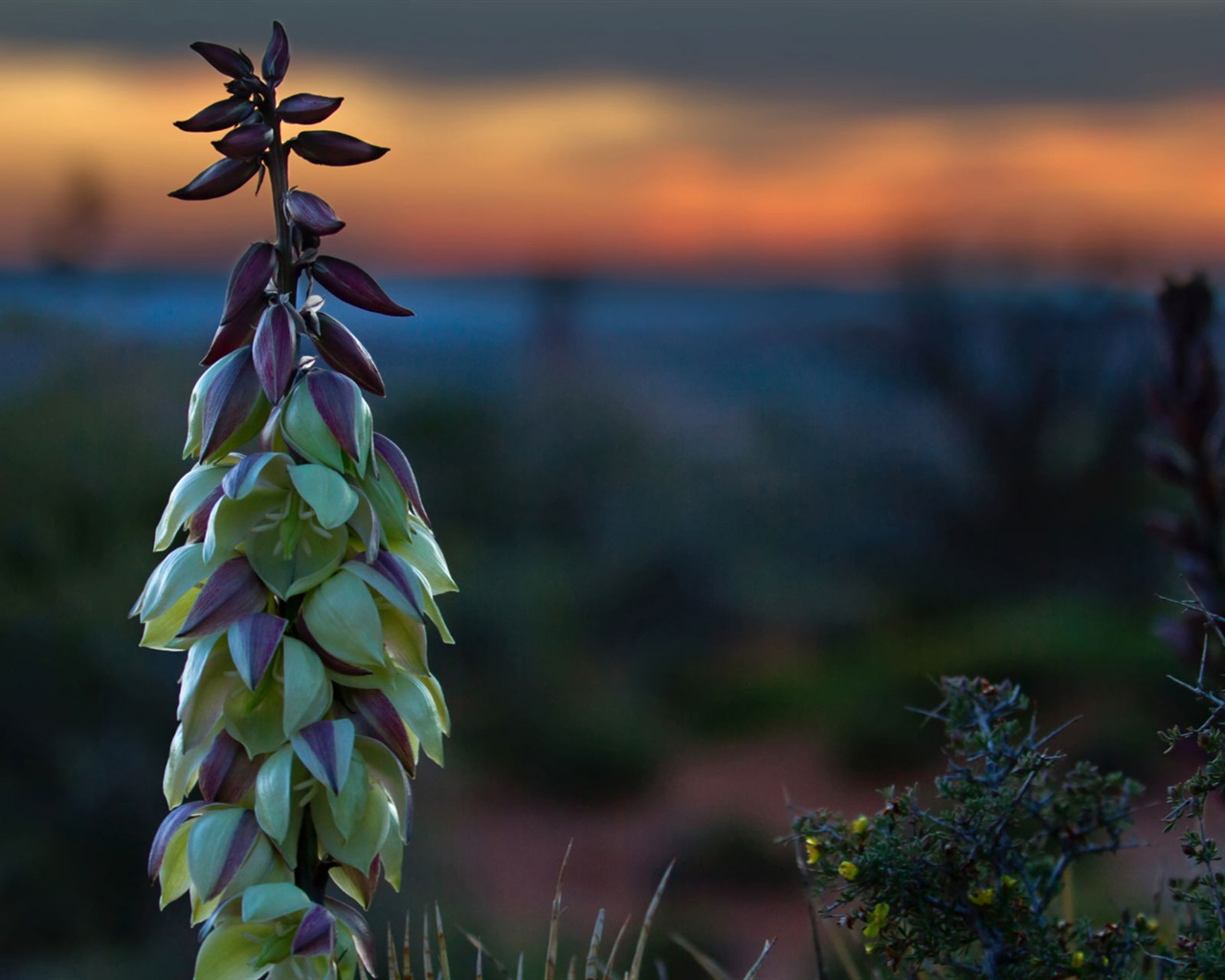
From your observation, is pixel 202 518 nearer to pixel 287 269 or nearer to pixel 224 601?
pixel 224 601

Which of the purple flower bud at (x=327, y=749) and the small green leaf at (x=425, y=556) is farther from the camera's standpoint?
the small green leaf at (x=425, y=556)

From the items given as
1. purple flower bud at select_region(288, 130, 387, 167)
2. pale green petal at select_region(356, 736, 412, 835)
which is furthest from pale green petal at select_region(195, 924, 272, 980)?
purple flower bud at select_region(288, 130, 387, 167)

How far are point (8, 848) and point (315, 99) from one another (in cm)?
451

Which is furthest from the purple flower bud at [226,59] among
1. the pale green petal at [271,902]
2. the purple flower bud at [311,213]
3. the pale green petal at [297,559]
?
the pale green petal at [271,902]

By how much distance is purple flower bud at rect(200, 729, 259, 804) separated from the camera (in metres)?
0.89

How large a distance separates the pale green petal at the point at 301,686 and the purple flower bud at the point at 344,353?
0.65ft

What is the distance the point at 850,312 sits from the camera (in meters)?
14.1

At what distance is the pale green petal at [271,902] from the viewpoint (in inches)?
33.4

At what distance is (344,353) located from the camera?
0.94 metres

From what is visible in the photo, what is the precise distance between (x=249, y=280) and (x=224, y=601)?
0.75 feet

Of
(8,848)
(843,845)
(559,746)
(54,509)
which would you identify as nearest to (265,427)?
(843,845)

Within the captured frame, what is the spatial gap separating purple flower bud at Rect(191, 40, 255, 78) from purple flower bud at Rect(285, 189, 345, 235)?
102 millimetres

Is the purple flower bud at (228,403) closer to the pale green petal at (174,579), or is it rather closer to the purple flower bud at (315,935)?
the pale green petal at (174,579)

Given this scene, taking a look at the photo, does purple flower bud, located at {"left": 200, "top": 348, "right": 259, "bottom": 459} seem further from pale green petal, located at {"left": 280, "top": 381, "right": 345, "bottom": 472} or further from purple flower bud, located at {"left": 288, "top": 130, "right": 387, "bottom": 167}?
purple flower bud, located at {"left": 288, "top": 130, "right": 387, "bottom": 167}
